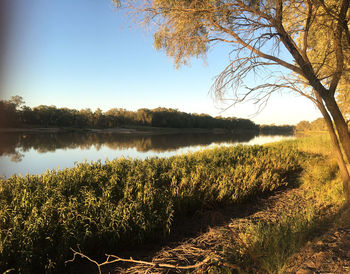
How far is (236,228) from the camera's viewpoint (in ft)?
9.99

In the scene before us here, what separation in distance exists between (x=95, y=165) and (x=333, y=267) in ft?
15.3

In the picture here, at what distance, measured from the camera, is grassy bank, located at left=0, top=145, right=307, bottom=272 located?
7.31ft

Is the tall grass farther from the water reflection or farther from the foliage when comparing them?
the foliage

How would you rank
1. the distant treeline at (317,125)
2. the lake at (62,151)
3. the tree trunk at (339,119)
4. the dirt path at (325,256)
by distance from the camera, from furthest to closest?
the distant treeline at (317,125)
the lake at (62,151)
the tree trunk at (339,119)
the dirt path at (325,256)

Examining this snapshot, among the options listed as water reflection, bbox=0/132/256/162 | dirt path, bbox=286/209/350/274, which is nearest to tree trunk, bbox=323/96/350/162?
dirt path, bbox=286/209/350/274

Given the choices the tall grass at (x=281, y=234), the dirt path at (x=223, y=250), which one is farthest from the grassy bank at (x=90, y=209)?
the tall grass at (x=281, y=234)

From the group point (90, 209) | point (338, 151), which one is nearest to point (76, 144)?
point (90, 209)

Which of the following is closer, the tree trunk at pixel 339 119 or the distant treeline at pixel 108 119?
the tree trunk at pixel 339 119

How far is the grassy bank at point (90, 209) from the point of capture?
2.23 meters

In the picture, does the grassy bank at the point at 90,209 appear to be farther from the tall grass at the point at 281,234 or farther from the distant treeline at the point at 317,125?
the distant treeline at the point at 317,125

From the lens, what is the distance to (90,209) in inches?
110

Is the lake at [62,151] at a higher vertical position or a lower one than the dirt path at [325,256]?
lower

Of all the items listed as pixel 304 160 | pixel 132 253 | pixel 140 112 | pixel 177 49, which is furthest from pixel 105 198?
pixel 140 112

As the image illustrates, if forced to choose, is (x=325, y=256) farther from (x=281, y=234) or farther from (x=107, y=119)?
(x=107, y=119)
